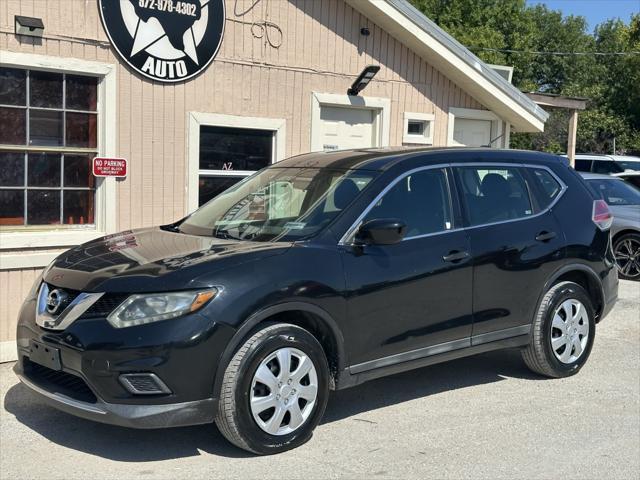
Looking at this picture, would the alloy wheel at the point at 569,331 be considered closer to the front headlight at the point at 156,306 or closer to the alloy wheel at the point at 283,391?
the alloy wheel at the point at 283,391

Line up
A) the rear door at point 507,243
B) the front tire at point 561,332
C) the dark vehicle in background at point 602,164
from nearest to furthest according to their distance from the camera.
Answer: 1. the rear door at point 507,243
2. the front tire at point 561,332
3. the dark vehicle in background at point 602,164

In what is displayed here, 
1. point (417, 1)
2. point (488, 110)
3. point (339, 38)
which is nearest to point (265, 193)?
point (339, 38)

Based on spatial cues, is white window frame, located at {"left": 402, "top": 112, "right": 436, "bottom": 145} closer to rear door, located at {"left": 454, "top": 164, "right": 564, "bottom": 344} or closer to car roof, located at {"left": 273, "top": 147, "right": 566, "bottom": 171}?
car roof, located at {"left": 273, "top": 147, "right": 566, "bottom": 171}

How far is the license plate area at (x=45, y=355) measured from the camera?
14.2 feet

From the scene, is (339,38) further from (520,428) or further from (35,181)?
(520,428)

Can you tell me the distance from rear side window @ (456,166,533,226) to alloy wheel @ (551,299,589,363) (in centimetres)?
86

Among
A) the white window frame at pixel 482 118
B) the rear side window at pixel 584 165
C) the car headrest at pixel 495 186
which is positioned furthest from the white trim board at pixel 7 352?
the rear side window at pixel 584 165

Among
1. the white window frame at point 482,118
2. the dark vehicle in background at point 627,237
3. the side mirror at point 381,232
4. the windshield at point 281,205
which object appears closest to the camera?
the side mirror at point 381,232

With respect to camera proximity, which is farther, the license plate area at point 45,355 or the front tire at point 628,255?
the front tire at point 628,255

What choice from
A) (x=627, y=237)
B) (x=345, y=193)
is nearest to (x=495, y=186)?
(x=345, y=193)

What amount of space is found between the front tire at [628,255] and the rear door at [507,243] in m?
6.04

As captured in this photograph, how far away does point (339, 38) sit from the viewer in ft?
28.8

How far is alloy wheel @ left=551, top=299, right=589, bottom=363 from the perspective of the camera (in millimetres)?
6020

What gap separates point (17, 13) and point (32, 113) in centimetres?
87
